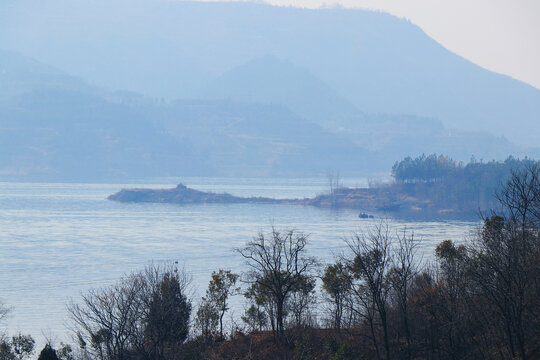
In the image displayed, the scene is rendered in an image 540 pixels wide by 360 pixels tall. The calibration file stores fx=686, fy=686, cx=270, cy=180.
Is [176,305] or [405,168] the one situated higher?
[405,168]

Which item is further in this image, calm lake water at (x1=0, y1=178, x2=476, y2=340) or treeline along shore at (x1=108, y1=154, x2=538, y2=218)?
treeline along shore at (x1=108, y1=154, x2=538, y2=218)

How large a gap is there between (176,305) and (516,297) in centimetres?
1001

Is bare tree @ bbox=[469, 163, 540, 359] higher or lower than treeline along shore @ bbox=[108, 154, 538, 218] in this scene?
lower

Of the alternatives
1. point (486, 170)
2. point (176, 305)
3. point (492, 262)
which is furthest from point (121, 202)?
point (492, 262)

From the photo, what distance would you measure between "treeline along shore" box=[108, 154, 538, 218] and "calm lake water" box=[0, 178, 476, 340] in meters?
5.89

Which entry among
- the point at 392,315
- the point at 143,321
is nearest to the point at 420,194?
the point at 392,315

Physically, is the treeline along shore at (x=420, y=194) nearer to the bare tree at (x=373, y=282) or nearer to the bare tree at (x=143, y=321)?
the bare tree at (x=373, y=282)

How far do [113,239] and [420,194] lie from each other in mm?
58236

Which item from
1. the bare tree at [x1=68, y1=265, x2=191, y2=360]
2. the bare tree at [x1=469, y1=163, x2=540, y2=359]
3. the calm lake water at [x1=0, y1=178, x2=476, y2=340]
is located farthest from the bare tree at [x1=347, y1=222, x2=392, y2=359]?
the calm lake water at [x1=0, y1=178, x2=476, y2=340]

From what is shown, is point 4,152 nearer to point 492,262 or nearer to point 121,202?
point 121,202

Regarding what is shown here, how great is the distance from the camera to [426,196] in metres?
105

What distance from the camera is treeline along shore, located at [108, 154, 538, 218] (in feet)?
308

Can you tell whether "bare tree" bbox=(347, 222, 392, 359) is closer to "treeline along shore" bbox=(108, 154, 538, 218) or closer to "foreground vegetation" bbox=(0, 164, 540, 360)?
"foreground vegetation" bbox=(0, 164, 540, 360)

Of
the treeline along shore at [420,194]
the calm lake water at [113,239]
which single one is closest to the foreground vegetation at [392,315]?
the calm lake water at [113,239]
